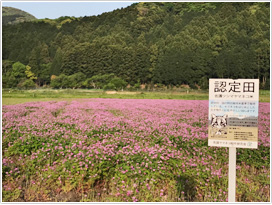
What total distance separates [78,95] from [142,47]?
4.92 m

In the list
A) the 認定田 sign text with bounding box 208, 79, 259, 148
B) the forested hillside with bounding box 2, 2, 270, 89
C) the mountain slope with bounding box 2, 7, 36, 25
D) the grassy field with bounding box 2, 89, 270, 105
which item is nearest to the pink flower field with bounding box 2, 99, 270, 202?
the 認定田 sign text with bounding box 208, 79, 259, 148

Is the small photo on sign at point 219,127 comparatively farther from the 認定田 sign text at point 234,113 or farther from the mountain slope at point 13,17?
the mountain slope at point 13,17

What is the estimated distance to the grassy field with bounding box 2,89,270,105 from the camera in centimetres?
1128

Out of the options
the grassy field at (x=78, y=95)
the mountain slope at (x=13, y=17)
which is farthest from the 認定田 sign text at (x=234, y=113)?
the mountain slope at (x=13, y=17)

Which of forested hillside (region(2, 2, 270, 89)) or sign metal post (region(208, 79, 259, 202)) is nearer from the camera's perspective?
sign metal post (region(208, 79, 259, 202))

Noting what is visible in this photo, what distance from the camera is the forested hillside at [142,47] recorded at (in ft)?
39.9

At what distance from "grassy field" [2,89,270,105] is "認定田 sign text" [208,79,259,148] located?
8.59m

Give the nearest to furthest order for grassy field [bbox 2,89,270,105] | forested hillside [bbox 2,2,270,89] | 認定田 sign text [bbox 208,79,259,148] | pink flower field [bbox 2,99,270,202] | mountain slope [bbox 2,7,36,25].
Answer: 1. 認定田 sign text [bbox 208,79,259,148]
2. pink flower field [bbox 2,99,270,202]
3. grassy field [bbox 2,89,270,105]
4. forested hillside [bbox 2,2,270,89]
5. mountain slope [bbox 2,7,36,25]

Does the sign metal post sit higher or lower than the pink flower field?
higher

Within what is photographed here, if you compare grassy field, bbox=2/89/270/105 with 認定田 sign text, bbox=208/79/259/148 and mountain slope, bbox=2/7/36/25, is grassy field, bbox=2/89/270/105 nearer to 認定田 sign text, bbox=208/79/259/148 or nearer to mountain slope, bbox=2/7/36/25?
mountain slope, bbox=2/7/36/25

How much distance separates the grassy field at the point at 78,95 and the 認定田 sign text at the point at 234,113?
28.2 feet

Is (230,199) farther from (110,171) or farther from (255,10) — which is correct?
(255,10)

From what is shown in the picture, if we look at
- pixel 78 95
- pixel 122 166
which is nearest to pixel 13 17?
pixel 78 95

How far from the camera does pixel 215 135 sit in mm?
3746
